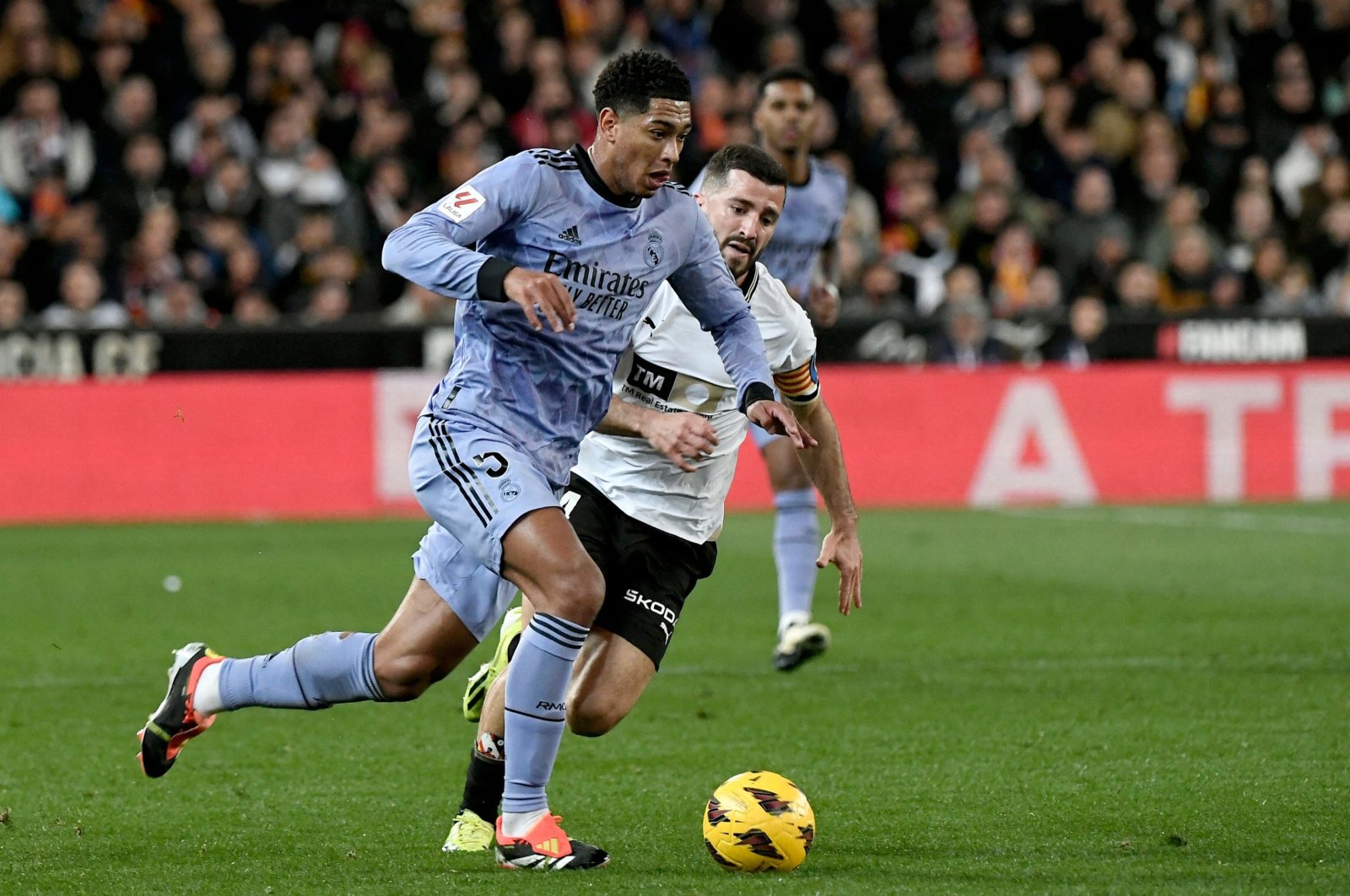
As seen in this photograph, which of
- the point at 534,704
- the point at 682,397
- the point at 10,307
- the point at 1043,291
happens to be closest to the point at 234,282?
the point at 10,307

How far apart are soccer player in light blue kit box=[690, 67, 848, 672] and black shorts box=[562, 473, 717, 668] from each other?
227cm

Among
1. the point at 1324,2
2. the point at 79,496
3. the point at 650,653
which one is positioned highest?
the point at 1324,2

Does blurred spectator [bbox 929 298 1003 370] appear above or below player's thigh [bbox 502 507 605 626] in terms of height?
below

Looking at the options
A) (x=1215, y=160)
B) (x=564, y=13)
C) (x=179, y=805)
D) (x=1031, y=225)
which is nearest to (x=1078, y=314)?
(x=1031, y=225)

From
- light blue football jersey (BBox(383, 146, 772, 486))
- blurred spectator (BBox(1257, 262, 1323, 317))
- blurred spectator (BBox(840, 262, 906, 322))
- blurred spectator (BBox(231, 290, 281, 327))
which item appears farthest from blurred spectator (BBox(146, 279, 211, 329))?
light blue football jersey (BBox(383, 146, 772, 486))

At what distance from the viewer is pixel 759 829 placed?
4.83m

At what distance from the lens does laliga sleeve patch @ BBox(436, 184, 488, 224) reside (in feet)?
16.1

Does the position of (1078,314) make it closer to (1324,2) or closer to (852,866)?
(1324,2)

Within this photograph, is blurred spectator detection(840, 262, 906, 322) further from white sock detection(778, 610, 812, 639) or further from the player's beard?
the player's beard

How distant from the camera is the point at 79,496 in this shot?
47.5 ft

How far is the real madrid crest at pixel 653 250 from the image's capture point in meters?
5.22

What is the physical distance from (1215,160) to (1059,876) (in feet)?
48.3

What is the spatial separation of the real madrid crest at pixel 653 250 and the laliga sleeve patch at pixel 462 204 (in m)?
0.48

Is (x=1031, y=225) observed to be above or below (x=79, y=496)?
above
